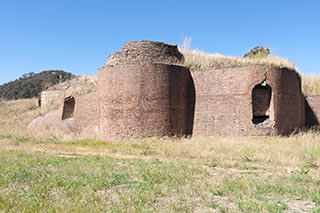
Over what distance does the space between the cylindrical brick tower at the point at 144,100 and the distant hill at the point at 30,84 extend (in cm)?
3564

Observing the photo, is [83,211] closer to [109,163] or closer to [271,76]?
[109,163]

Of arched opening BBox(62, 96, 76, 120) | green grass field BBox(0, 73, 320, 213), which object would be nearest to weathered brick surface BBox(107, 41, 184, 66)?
green grass field BBox(0, 73, 320, 213)

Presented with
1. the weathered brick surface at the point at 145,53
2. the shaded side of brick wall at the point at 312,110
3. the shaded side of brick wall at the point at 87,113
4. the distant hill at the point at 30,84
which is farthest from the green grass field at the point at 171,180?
the distant hill at the point at 30,84

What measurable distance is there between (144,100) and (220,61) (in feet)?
13.8

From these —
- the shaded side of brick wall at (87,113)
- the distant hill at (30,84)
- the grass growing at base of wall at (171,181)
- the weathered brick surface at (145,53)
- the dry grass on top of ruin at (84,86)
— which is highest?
the distant hill at (30,84)

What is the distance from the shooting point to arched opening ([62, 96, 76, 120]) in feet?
73.5

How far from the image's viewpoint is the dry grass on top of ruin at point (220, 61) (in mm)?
17156

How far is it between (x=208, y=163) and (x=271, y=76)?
23.5ft

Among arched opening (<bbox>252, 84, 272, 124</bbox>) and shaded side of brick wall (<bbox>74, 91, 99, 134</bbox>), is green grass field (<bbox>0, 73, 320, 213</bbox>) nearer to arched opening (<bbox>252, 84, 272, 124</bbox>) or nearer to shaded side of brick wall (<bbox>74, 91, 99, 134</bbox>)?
arched opening (<bbox>252, 84, 272, 124</bbox>)

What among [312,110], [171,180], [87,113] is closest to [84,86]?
[87,113]

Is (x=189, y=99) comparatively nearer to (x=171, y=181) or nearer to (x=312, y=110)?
(x=312, y=110)

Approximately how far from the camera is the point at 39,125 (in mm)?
23328

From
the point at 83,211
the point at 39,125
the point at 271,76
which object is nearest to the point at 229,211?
the point at 83,211

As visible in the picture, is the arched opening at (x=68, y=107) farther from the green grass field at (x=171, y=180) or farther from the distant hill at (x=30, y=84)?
the distant hill at (x=30, y=84)
